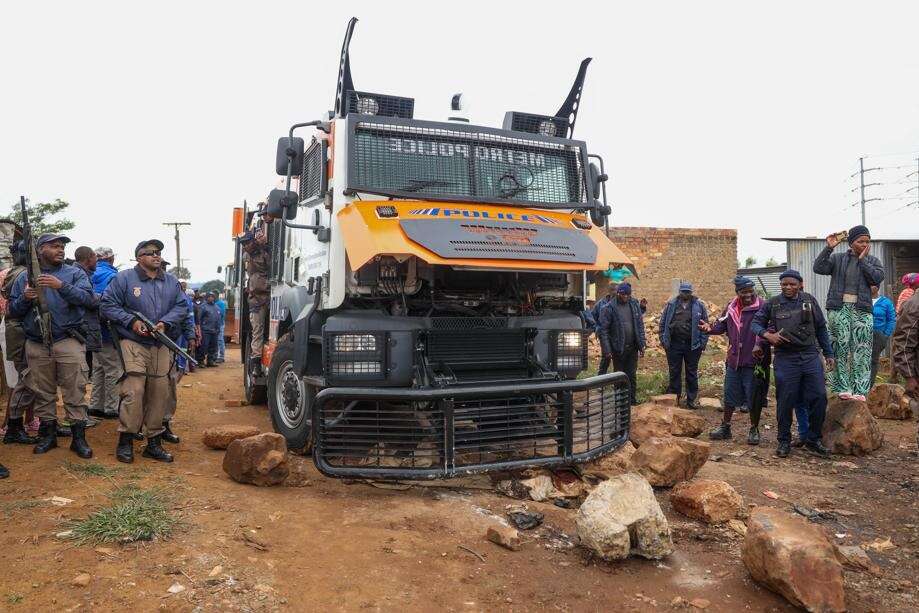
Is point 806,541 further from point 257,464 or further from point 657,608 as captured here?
point 257,464

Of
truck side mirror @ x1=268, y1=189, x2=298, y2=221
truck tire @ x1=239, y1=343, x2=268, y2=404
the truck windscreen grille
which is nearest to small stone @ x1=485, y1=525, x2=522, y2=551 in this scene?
the truck windscreen grille

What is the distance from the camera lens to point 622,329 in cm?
877

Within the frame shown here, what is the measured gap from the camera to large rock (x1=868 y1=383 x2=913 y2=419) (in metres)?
7.84

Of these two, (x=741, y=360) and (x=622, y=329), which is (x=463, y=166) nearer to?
(x=741, y=360)

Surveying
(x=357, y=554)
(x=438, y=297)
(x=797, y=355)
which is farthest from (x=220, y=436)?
(x=797, y=355)

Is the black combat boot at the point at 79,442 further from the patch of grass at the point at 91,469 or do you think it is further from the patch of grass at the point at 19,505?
the patch of grass at the point at 19,505

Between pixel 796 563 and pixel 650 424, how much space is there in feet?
10.5

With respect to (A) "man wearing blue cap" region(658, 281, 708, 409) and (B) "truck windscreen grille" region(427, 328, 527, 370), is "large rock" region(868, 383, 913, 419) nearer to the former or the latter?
(A) "man wearing blue cap" region(658, 281, 708, 409)

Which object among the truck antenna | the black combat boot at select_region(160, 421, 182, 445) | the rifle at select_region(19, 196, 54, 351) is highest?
the truck antenna

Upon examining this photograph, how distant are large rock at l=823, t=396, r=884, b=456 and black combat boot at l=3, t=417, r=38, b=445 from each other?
6888 millimetres

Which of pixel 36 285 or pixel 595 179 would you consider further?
pixel 595 179

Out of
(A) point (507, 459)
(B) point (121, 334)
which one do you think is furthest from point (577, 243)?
(B) point (121, 334)

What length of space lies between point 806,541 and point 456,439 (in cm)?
200

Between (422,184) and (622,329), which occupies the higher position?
(422,184)
